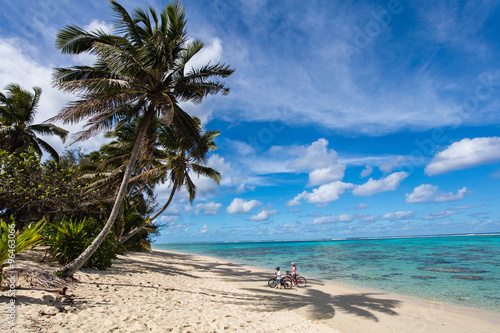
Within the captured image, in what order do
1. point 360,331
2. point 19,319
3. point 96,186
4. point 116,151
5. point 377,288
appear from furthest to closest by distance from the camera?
point 116,151 < point 96,186 < point 377,288 < point 360,331 < point 19,319

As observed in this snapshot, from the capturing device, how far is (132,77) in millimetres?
8875

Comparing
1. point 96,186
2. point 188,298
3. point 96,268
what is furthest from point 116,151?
point 188,298

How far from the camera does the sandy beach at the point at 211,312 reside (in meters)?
4.92

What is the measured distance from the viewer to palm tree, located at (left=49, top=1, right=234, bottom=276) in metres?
8.30

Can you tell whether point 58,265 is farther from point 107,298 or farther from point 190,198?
point 190,198

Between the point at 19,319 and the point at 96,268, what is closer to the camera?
the point at 19,319

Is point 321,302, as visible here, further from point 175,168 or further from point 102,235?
point 175,168

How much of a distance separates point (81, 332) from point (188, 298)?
4.27 meters

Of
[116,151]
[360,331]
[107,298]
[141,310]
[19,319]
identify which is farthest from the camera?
[116,151]

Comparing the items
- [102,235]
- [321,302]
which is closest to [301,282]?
[321,302]

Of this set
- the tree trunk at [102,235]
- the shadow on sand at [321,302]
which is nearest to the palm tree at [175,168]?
the tree trunk at [102,235]

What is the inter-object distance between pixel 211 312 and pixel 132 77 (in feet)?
26.4

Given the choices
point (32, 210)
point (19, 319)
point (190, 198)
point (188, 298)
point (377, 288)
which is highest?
point (190, 198)

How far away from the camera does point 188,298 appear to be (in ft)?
27.2
